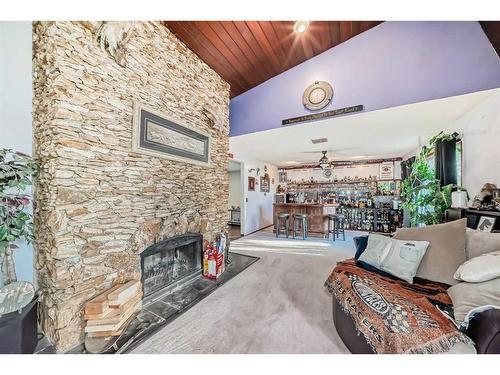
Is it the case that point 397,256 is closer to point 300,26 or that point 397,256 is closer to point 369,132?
point 369,132

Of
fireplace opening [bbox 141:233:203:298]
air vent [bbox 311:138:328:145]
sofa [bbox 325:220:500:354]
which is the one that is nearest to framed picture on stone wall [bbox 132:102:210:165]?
fireplace opening [bbox 141:233:203:298]

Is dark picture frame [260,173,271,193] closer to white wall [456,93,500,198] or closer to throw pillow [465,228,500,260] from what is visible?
white wall [456,93,500,198]

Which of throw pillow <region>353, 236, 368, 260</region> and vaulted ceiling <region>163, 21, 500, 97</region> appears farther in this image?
vaulted ceiling <region>163, 21, 500, 97</region>

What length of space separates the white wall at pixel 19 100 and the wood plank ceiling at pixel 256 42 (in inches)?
57.5

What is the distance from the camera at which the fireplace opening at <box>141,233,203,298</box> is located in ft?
6.82

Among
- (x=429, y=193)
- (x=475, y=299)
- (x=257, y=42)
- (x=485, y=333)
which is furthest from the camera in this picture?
(x=429, y=193)

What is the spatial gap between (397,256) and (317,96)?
2834 mm

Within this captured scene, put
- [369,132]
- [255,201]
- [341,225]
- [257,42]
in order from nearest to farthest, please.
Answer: [257,42] → [369,132] → [341,225] → [255,201]

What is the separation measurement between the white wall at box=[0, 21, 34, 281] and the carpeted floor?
126 centimetres

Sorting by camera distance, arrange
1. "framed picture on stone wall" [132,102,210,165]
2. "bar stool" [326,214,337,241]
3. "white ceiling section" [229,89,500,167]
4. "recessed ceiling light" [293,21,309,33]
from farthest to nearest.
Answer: "bar stool" [326,214,337,241]
"white ceiling section" [229,89,500,167]
"recessed ceiling light" [293,21,309,33]
"framed picture on stone wall" [132,102,210,165]

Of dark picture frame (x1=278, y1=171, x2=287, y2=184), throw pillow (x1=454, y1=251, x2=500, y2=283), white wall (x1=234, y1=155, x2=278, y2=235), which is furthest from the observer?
dark picture frame (x1=278, y1=171, x2=287, y2=184)

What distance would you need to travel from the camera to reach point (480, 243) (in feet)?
4.98

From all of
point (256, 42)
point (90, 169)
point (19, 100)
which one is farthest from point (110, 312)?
point (256, 42)
